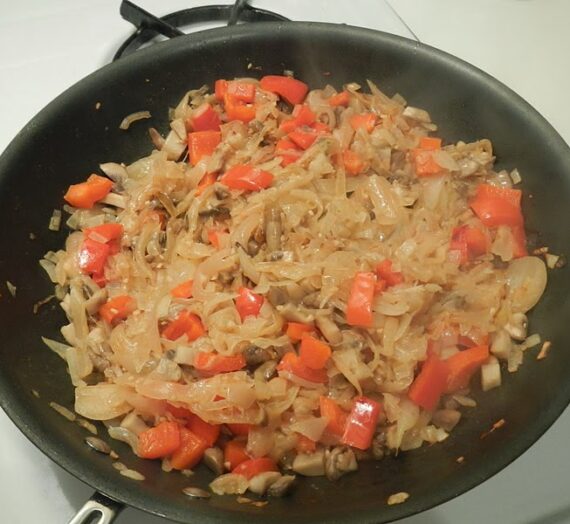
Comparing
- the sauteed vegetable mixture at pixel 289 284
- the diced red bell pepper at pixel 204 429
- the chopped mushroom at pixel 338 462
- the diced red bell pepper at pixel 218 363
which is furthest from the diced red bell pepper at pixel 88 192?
the chopped mushroom at pixel 338 462

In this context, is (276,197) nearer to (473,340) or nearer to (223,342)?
(223,342)

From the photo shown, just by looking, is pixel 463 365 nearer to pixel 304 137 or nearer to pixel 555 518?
pixel 555 518

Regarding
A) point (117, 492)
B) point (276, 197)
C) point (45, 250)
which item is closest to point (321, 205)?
point (276, 197)

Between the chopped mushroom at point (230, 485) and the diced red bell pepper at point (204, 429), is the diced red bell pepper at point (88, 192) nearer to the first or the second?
the diced red bell pepper at point (204, 429)

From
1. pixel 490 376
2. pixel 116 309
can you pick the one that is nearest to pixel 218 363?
pixel 116 309

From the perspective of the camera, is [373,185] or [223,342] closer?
[223,342]

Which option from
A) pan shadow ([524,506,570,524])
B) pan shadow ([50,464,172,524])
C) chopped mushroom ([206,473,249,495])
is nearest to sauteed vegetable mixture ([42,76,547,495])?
chopped mushroom ([206,473,249,495])

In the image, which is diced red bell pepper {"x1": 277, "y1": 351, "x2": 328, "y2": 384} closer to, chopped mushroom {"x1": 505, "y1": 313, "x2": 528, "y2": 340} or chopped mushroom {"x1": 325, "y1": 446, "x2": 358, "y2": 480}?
chopped mushroom {"x1": 325, "y1": 446, "x2": 358, "y2": 480}

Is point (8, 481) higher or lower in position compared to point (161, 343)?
lower
